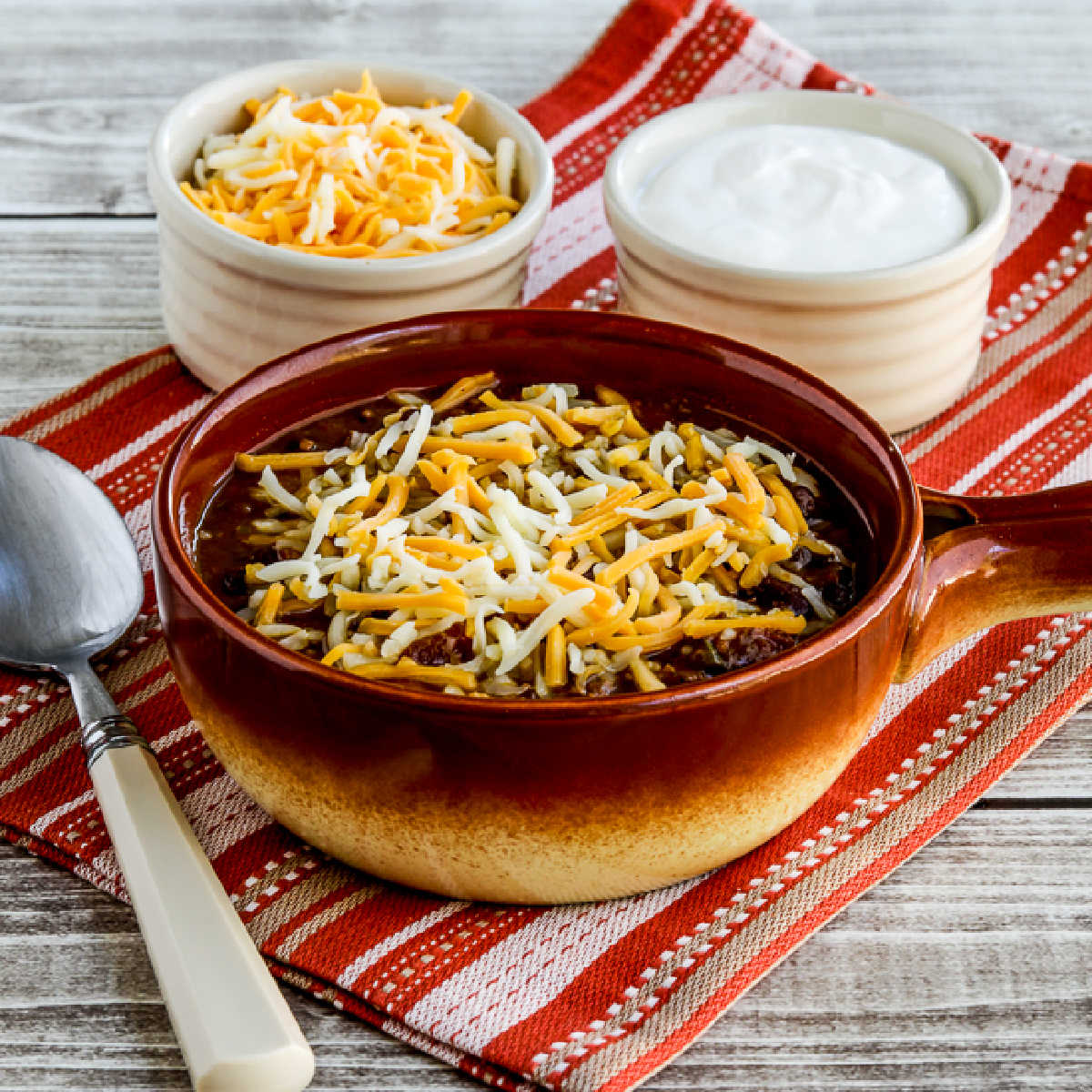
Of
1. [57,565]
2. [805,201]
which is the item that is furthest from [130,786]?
[805,201]

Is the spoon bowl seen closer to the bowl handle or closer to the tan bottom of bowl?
the tan bottom of bowl

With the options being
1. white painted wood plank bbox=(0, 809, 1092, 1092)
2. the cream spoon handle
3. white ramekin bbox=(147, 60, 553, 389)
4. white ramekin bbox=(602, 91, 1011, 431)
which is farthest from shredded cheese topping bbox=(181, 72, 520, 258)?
white painted wood plank bbox=(0, 809, 1092, 1092)

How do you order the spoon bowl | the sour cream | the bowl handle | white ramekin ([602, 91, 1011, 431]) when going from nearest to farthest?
1. the bowl handle
2. the spoon bowl
3. white ramekin ([602, 91, 1011, 431])
4. the sour cream

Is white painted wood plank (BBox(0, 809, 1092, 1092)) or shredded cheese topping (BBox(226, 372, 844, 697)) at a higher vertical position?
shredded cheese topping (BBox(226, 372, 844, 697))

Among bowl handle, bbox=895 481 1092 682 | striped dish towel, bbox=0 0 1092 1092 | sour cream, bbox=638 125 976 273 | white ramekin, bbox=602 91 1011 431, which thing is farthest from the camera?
sour cream, bbox=638 125 976 273

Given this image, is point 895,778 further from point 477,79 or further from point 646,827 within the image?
point 477,79
